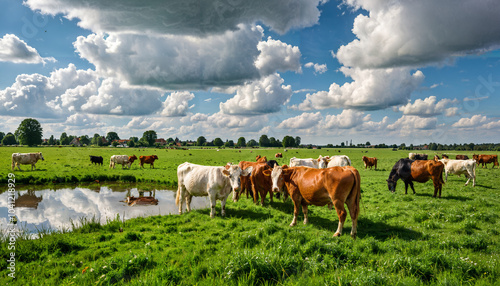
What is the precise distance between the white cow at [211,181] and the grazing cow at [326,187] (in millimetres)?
1849

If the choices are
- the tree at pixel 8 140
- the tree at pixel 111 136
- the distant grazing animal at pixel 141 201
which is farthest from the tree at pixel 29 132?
the distant grazing animal at pixel 141 201

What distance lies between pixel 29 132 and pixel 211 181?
104m

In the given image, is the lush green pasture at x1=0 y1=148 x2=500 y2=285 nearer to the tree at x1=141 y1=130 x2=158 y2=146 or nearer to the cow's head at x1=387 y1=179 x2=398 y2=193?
the cow's head at x1=387 y1=179 x2=398 y2=193

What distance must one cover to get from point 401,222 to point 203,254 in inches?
305

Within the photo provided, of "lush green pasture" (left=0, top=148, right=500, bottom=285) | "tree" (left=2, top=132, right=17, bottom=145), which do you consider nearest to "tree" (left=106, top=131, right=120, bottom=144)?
"tree" (left=2, top=132, right=17, bottom=145)

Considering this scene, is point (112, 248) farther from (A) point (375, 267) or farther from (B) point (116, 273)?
(A) point (375, 267)

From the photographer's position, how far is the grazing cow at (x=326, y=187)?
25.0ft

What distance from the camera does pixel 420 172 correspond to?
14.5 metres

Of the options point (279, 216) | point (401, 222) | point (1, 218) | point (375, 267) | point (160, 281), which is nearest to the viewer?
point (160, 281)

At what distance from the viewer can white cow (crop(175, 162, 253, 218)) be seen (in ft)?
34.2

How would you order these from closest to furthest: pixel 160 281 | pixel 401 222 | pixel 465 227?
1. pixel 160 281
2. pixel 465 227
3. pixel 401 222

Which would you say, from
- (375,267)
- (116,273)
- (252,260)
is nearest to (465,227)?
(375,267)

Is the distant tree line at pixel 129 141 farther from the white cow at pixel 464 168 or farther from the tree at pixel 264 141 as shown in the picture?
the white cow at pixel 464 168

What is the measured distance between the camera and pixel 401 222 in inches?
365
